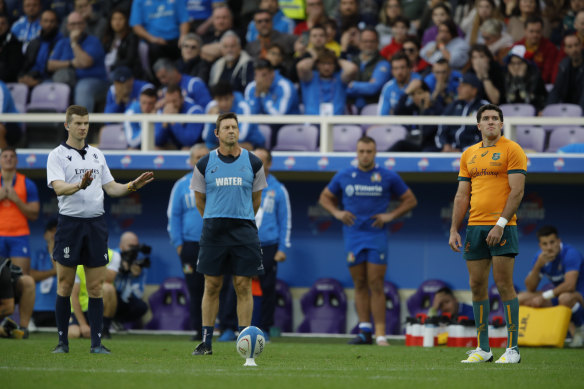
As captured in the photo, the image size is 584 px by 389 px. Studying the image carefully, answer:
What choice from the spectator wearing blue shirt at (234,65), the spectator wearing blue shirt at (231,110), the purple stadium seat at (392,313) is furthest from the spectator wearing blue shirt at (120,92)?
the purple stadium seat at (392,313)

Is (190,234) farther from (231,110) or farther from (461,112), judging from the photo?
(461,112)

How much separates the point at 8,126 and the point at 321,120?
516 centimetres

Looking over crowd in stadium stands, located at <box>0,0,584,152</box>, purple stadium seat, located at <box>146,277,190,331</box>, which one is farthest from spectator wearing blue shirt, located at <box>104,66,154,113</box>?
purple stadium seat, located at <box>146,277,190,331</box>

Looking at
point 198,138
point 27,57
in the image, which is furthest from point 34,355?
point 27,57

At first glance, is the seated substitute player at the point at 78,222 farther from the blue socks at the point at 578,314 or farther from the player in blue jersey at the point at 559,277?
the blue socks at the point at 578,314

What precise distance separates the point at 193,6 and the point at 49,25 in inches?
101

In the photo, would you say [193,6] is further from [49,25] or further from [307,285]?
[307,285]

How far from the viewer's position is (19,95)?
1585 cm

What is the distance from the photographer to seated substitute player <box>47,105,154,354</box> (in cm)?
850

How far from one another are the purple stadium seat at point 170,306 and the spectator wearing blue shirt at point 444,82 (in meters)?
4.62

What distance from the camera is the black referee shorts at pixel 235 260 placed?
8438 mm

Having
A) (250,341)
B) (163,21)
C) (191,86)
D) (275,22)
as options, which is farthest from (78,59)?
(250,341)

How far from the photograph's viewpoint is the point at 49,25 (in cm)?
1684

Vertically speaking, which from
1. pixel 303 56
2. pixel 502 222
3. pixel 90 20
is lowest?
pixel 502 222
